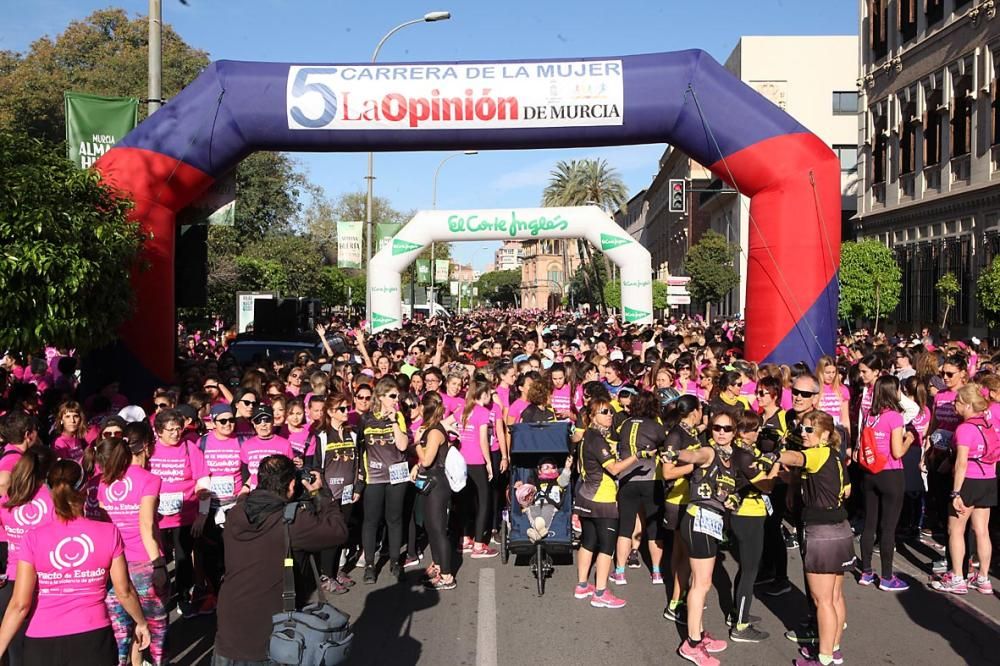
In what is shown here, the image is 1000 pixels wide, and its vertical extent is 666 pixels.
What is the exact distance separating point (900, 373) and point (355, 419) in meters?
6.58

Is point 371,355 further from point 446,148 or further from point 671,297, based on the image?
point 671,297

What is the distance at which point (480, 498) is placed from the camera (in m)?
8.37

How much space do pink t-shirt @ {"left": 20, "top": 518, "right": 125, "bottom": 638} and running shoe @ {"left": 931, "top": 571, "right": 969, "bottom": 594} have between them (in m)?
6.07

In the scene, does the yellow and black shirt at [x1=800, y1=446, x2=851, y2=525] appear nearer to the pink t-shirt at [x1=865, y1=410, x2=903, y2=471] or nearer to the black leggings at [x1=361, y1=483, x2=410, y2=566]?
the pink t-shirt at [x1=865, y1=410, x2=903, y2=471]

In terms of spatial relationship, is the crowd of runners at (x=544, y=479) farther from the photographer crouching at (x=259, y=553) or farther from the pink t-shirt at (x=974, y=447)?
the photographer crouching at (x=259, y=553)

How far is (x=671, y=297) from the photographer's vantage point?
35.5 m

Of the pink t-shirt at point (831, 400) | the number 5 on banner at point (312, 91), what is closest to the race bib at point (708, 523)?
the pink t-shirt at point (831, 400)

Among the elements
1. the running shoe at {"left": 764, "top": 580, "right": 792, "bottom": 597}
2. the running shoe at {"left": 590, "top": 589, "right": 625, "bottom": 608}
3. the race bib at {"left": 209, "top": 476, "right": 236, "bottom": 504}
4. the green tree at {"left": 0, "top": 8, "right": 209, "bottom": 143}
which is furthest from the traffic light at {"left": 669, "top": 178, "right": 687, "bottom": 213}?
the green tree at {"left": 0, "top": 8, "right": 209, "bottom": 143}

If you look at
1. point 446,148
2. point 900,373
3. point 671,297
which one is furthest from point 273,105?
point 671,297

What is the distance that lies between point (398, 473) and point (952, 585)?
437cm

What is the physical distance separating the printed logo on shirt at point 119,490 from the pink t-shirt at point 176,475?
770 millimetres

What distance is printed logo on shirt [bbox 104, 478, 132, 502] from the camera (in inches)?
207

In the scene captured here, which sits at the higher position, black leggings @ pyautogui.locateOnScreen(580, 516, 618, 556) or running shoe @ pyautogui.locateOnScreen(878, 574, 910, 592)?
black leggings @ pyautogui.locateOnScreen(580, 516, 618, 556)

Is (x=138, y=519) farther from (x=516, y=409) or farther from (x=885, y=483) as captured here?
(x=885, y=483)
